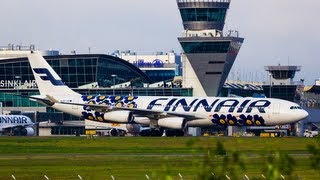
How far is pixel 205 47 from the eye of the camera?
15125cm

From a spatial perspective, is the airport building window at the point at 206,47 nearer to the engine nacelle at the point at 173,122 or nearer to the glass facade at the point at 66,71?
the glass facade at the point at 66,71

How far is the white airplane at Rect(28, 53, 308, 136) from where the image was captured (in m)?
98.2

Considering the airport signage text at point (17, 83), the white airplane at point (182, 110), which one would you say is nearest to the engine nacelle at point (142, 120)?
the white airplane at point (182, 110)

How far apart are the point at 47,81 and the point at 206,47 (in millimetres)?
44128

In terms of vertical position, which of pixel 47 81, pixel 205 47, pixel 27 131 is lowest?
pixel 27 131

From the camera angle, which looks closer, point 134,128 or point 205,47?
point 134,128

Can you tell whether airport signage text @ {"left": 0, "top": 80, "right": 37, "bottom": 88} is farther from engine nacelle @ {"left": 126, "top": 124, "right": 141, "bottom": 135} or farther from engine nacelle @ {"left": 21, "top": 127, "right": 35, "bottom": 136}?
engine nacelle @ {"left": 126, "top": 124, "right": 141, "bottom": 135}

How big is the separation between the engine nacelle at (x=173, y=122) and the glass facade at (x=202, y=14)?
55125mm

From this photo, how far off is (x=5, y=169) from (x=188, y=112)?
2058 inches

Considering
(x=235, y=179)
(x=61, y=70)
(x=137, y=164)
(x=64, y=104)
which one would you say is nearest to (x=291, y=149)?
(x=137, y=164)

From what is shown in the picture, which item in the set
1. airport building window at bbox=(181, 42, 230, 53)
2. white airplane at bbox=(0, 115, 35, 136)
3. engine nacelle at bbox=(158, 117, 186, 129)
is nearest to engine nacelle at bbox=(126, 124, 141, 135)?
engine nacelle at bbox=(158, 117, 186, 129)

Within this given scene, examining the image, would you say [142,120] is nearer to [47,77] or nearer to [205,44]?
[47,77]

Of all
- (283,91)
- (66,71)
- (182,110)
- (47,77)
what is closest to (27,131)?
(47,77)

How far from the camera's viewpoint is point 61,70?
16888cm
